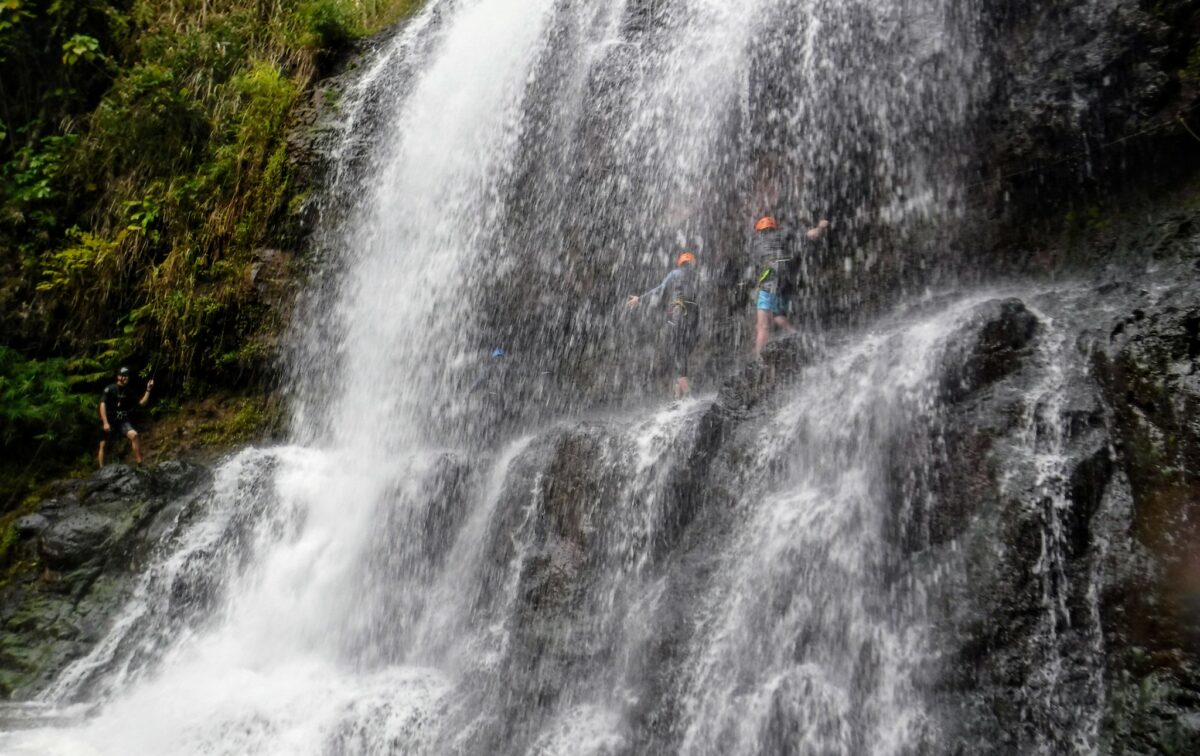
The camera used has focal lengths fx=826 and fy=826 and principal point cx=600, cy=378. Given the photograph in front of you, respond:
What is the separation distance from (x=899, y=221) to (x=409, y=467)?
17.0 ft

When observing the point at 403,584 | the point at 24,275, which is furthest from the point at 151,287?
the point at 403,584

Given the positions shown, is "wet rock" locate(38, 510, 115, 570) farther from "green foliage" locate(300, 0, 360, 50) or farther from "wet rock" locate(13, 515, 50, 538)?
"green foliage" locate(300, 0, 360, 50)

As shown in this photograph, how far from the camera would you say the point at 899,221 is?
25.0 ft

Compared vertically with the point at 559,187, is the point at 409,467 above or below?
below

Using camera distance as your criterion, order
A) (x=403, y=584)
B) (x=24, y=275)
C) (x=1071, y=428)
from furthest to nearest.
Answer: (x=24, y=275) → (x=403, y=584) → (x=1071, y=428)

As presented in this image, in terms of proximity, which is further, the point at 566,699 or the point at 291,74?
the point at 291,74

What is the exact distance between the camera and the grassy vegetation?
36.1 feet

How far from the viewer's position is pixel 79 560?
8.64 m

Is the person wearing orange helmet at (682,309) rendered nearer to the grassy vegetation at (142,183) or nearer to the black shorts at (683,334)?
the black shorts at (683,334)

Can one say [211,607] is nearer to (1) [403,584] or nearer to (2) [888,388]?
(1) [403,584]

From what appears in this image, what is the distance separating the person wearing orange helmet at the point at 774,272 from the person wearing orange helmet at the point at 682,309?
73 centimetres

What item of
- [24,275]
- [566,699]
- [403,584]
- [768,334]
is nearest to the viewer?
[566,699]

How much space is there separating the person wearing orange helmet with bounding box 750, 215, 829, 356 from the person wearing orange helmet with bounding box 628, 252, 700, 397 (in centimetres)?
73

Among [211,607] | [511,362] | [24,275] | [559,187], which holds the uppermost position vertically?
[24,275]
